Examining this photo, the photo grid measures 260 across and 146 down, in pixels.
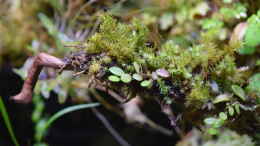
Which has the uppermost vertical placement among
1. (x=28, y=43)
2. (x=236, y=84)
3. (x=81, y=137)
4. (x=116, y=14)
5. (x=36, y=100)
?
(x=116, y=14)

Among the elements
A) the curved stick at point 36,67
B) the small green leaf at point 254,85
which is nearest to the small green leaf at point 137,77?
the curved stick at point 36,67

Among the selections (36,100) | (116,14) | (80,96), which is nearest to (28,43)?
(36,100)

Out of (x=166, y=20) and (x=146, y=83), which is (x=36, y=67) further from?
(x=166, y=20)

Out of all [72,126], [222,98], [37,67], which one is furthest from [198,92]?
[72,126]

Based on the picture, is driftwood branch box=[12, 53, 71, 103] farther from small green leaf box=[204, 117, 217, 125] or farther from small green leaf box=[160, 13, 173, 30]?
small green leaf box=[160, 13, 173, 30]

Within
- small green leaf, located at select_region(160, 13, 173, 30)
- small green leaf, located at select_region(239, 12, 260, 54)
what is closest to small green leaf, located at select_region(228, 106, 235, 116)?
small green leaf, located at select_region(239, 12, 260, 54)

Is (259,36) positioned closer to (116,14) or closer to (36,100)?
(116,14)

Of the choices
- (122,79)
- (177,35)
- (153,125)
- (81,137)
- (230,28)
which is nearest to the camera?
(122,79)

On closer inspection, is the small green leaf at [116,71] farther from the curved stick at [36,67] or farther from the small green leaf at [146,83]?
the curved stick at [36,67]
